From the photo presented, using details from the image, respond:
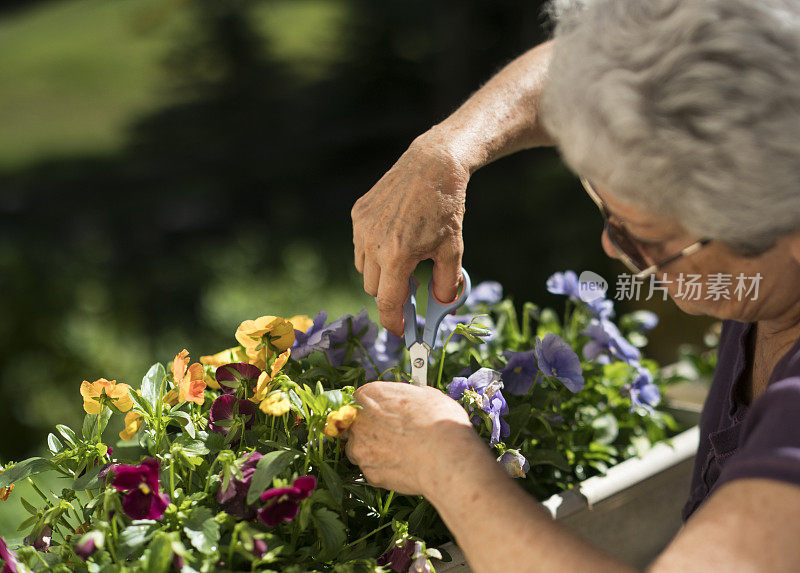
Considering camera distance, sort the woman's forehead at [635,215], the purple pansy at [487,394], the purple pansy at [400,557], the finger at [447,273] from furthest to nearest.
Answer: the finger at [447,273]
the purple pansy at [487,394]
the purple pansy at [400,557]
the woman's forehead at [635,215]

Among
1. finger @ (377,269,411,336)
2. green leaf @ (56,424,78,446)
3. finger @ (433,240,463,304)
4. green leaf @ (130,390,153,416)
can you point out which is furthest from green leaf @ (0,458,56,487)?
finger @ (433,240,463,304)

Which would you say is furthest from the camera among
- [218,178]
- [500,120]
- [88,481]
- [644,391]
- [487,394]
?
[218,178]

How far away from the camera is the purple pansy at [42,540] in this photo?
43.4 inches

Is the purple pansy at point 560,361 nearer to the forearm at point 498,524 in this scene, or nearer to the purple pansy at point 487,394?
the purple pansy at point 487,394

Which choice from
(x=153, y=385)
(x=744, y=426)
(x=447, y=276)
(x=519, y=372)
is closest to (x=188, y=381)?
(x=153, y=385)

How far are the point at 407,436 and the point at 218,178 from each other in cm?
445

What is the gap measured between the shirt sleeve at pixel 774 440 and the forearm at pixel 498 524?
7.4 inches

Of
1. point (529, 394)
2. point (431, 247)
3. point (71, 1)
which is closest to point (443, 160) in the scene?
point (431, 247)

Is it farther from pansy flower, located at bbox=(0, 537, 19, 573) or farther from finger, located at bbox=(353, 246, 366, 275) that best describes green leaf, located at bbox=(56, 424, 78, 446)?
finger, located at bbox=(353, 246, 366, 275)

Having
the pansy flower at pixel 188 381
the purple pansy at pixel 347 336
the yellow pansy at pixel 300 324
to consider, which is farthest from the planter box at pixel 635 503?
the pansy flower at pixel 188 381

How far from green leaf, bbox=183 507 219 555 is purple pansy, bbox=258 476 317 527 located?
2.6 inches

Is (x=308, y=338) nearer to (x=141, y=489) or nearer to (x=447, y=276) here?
(x=447, y=276)

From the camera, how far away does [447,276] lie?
1316 millimetres

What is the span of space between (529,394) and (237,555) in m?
0.64
